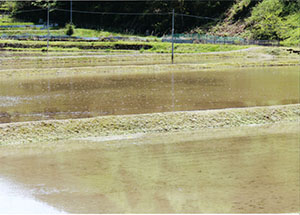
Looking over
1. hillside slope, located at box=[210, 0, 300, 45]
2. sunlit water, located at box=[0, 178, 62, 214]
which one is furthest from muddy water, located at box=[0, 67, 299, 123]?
hillside slope, located at box=[210, 0, 300, 45]

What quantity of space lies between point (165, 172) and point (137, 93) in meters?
9.41

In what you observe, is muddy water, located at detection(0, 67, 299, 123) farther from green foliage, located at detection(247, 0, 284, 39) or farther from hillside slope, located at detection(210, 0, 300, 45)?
green foliage, located at detection(247, 0, 284, 39)

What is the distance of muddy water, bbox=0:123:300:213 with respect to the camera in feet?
23.5

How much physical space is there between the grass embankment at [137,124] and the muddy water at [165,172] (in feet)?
1.13

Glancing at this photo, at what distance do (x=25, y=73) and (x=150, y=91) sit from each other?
8.23 m

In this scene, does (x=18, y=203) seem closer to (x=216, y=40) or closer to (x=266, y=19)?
(x=216, y=40)

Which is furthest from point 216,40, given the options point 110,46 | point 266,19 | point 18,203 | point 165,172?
point 18,203

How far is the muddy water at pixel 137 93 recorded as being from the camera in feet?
46.9

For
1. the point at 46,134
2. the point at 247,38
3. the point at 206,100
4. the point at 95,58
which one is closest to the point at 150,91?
the point at 206,100

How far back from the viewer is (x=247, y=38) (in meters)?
47.1

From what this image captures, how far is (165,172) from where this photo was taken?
842 cm

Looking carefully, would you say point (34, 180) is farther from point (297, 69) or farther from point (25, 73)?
point (297, 69)

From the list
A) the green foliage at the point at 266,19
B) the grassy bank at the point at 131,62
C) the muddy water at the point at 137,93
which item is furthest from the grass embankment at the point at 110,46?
the muddy water at the point at 137,93

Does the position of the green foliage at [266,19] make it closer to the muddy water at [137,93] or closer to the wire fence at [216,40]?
the wire fence at [216,40]
